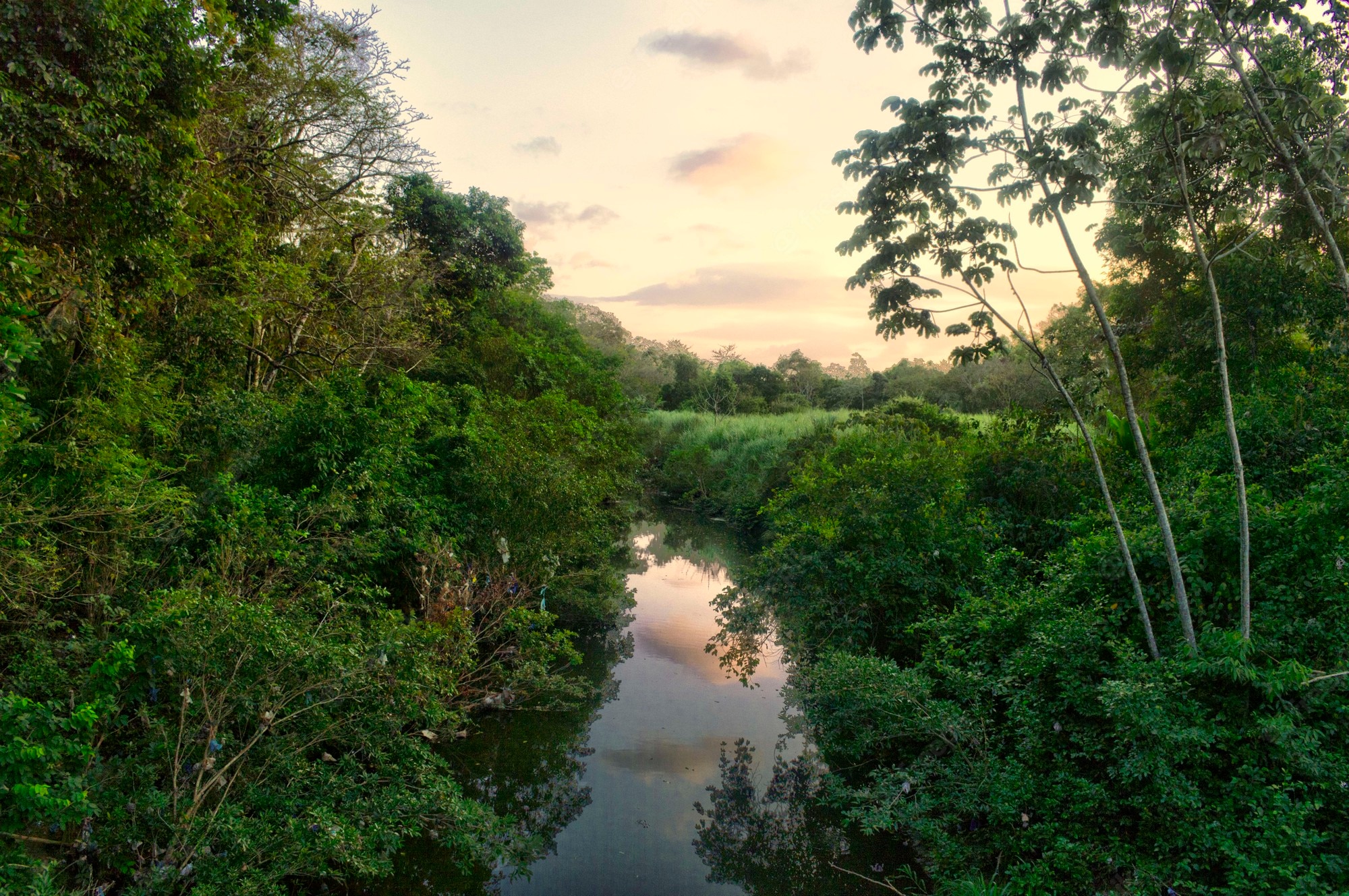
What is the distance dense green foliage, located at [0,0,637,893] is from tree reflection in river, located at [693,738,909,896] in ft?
6.26

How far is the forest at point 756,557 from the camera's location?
387cm

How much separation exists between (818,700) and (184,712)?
16.6ft

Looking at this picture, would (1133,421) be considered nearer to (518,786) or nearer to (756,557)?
(756,557)

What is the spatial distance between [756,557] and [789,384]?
123ft

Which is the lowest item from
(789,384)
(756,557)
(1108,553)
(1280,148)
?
(756,557)

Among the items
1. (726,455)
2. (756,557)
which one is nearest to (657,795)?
(756,557)

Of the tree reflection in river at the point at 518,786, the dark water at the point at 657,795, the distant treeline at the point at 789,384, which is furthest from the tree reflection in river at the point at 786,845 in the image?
the distant treeline at the point at 789,384

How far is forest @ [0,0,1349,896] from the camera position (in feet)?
12.7

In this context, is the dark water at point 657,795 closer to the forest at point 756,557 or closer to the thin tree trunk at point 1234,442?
the forest at point 756,557

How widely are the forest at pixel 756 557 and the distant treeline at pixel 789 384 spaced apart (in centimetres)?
1982

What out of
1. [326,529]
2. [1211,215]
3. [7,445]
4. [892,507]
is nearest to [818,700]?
[892,507]

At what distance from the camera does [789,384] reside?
45.8m

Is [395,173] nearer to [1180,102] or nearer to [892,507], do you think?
[892,507]

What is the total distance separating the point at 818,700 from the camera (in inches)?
263
